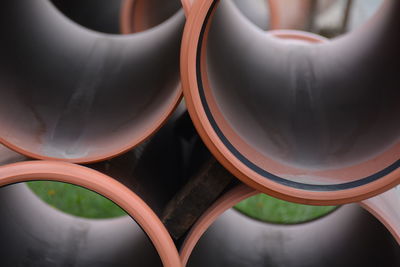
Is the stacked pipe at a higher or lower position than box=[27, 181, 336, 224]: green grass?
lower

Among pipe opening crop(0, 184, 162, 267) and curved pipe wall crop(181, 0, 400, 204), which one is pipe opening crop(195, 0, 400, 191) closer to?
curved pipe wall crop(181, 0, 400, 204)

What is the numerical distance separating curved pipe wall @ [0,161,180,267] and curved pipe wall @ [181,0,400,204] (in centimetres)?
24

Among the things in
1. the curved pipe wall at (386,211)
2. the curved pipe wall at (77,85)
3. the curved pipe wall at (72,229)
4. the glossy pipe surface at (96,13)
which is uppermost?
the glossy pipe surface at (96,13)

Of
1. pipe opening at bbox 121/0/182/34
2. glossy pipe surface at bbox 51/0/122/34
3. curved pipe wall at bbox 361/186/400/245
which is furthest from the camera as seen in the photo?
glossy pipe surface at bbox 51/0/122/34

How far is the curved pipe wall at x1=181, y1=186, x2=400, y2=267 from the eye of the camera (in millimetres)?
1562

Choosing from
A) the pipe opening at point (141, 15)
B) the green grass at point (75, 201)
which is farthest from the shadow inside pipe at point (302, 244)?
the pipe opening at point (141, 15)

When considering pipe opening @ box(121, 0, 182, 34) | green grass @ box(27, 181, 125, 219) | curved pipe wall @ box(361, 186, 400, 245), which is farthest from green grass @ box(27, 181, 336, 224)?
curved pipe wall @ box(361, 186, 400, 245)

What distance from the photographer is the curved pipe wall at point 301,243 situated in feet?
5.13

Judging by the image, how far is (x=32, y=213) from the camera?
172 centimetres

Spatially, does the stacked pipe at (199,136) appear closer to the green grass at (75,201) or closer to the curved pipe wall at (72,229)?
the curved pipe wall at (72,229)

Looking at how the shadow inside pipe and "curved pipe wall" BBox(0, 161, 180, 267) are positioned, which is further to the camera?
the shadow inside pipe

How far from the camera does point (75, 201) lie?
2.42 m

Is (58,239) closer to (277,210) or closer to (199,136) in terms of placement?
(199,136)

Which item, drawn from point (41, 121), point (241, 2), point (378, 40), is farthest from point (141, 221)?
point (241, 2)
